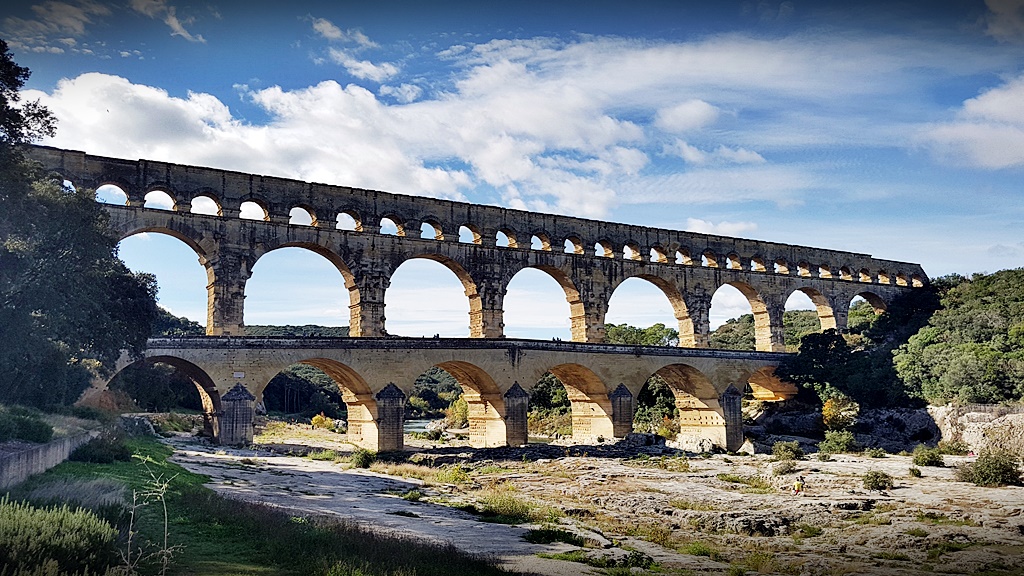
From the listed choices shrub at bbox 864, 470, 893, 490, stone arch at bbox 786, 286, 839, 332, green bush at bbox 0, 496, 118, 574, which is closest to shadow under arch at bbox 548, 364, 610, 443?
shrub at bbox 864, 470, 893, 490

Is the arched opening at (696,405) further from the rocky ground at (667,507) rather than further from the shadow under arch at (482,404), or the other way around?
the shadow under arch at (482,404)

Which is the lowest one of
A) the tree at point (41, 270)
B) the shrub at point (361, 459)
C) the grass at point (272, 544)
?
the shrub at point (361, 459)

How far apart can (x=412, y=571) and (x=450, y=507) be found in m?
9.60

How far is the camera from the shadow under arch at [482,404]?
33.7 metres

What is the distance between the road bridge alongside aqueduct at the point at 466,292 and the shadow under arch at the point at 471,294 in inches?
3.0

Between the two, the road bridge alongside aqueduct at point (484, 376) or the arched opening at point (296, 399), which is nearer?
the road bridge alongside aqueduct at point (484, 376)

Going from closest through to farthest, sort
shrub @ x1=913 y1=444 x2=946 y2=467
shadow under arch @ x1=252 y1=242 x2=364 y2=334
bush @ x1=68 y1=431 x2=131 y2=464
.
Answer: bush @ x1=68 y1=431 x2=131 y2=464, shrub @ x1=913 y1=444 x2=946 y2=467, shadow under arch @ x1=252 y1=242 x2=364 y2=334

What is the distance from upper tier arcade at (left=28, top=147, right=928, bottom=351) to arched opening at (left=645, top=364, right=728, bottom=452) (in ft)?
10.0

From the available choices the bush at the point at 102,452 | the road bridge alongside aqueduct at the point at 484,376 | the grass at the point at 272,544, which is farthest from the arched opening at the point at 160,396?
the grass at the point at 272,544

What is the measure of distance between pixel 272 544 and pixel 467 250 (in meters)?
26.1

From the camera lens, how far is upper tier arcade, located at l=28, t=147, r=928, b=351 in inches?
1192

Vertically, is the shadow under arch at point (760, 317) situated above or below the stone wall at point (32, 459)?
above

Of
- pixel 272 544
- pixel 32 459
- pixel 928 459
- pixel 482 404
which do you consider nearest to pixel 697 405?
pixel 482 404

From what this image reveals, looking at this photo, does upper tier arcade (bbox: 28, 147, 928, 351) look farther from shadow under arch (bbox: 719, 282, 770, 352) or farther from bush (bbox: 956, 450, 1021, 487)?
bush (bbox: 956, 450, 1021, 487)
